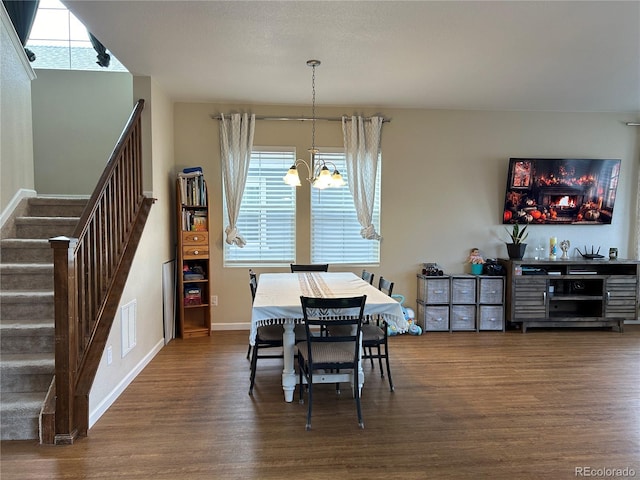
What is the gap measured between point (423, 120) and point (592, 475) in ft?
13.8

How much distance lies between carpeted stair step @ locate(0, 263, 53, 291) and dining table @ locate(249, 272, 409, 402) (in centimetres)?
175

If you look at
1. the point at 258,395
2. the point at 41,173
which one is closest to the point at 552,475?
the point at 258,395

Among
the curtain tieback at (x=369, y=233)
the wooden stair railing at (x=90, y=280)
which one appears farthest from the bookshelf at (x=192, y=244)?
the curtain tieback at (x=369, y=233)

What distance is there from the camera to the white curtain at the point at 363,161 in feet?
16.3

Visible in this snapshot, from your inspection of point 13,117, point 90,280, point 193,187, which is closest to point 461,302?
point 193,187

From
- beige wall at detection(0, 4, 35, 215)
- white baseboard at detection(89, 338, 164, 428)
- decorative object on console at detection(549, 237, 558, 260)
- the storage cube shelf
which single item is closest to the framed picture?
decorative object on console at detection(549, 237, 558, 260)

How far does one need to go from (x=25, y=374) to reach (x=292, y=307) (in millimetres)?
1860

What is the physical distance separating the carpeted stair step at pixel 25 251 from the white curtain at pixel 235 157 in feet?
6.47

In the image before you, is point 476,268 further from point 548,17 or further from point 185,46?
point 185,46

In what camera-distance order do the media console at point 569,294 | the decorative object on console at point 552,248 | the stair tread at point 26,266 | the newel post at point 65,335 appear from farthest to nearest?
the decorative object on console at point 552,248 < the media console at point 569,294 < the stair tread at point 26,266 < the newel post at point 65,335

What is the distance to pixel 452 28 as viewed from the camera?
2.91 m

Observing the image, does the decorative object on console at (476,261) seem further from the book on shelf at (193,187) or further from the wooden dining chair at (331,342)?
the book on shelf at (193,187)

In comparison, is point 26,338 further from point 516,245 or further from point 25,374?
point 516,245

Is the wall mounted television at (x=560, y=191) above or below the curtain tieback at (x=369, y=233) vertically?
above
